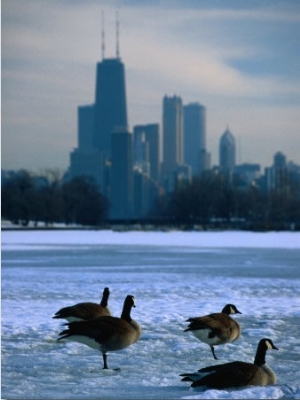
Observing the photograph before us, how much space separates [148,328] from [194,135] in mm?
172787

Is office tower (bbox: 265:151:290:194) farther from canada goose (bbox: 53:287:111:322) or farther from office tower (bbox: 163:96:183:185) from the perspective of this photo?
canada goose (bbox: 53:287:111:322)

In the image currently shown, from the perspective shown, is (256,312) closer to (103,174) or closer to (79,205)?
(79,205)

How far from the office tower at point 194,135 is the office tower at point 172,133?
1468mm

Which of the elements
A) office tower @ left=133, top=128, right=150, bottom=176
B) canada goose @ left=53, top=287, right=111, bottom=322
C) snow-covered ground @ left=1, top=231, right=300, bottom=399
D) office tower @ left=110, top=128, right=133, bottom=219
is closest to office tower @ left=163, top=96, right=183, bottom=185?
office tower @ left=133, top=128, right=150, bottom=176

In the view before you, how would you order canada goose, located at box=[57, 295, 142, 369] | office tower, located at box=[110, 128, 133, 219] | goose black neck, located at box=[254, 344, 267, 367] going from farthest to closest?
office tower, located at box=[110, 128, 133, 219]
canada goose, located at box=[57, 295, 142, 369]
goose black neck, located at box=[254, 344, 267, 367]

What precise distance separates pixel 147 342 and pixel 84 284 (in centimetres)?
745

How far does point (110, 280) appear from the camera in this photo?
17328 millimetres

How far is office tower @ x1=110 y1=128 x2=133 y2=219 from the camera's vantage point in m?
162

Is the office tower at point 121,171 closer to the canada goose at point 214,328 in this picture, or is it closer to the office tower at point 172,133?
the office tower at point 172,133

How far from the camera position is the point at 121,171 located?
570ft

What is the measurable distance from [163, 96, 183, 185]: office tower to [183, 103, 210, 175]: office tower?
1.47 meters

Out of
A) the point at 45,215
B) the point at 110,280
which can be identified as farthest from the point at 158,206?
the point at 110,280

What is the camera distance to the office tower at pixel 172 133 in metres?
180

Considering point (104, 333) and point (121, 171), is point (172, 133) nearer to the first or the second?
point (121, 171)
